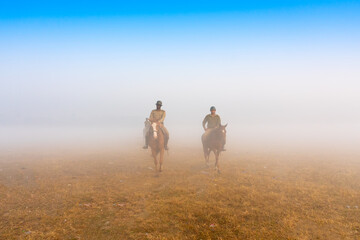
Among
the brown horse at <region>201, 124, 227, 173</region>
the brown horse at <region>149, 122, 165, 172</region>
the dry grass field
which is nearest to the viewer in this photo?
the dry grass field

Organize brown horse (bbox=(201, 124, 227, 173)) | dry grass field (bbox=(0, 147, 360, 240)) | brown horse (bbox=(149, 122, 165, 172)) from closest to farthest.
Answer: dry grass field (bbox=(0, 147, 360, 240))
brown horse (bbox=(149, 122, 165, 172))
brown horse (bbox=(201, 124, 227, 173))

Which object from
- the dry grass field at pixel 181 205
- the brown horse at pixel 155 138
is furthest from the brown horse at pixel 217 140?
the brown horse at pixel 155 138

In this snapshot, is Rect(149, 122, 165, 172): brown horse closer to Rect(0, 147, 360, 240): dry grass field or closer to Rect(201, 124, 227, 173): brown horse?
Rect(0, 147, 360, 240): dry grass field

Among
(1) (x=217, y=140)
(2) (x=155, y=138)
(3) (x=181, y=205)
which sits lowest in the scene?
(3) (x=181, y=205)

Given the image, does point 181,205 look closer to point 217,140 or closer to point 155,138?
point 155,138

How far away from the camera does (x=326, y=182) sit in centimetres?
1060

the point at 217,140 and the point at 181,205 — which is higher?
the point at 217,140

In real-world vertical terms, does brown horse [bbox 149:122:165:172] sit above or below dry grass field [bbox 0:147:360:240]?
above

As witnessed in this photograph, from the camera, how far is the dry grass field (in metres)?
5.59

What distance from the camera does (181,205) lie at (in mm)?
7371

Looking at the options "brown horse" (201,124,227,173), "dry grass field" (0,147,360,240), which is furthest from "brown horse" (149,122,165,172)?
"brown horse" (201,124,227,173)

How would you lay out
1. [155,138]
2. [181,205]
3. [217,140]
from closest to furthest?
[181,205] < [155,138] < [217,140]

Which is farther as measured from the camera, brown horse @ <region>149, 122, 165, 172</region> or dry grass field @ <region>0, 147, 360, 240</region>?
brown horse @ <region>149, 122, 165, 172</region>

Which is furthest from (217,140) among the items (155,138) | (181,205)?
(181,205)
